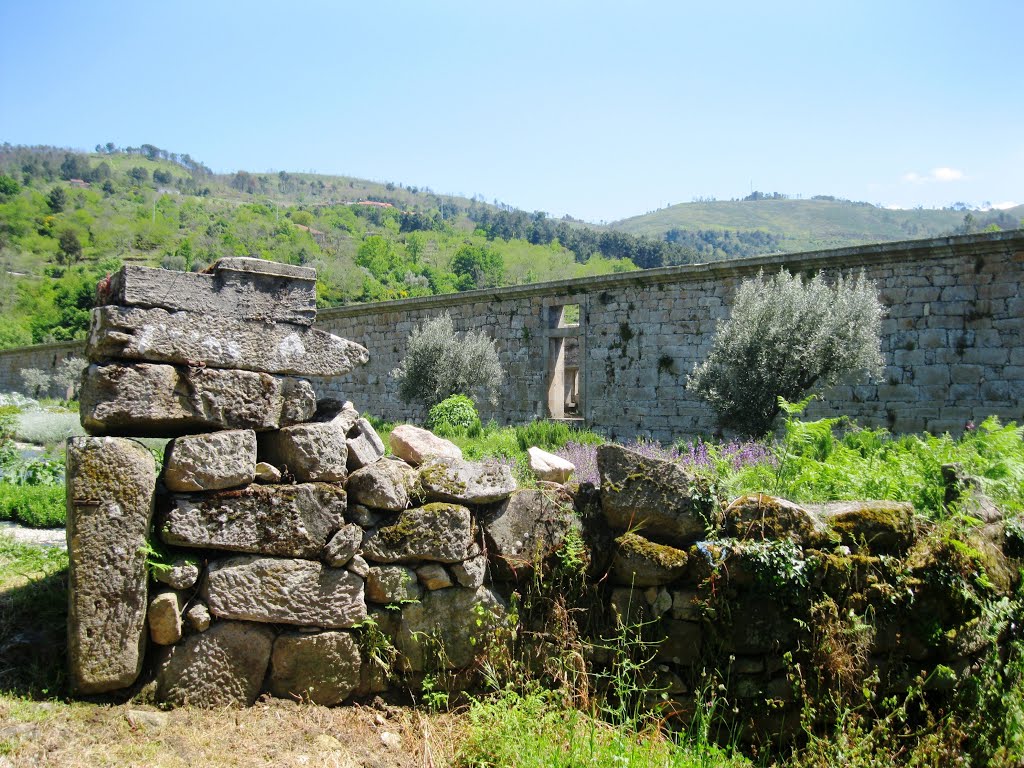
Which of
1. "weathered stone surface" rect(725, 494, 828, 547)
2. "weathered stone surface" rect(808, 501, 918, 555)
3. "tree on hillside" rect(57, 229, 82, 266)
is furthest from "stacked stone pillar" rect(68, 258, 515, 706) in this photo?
"tree on hillside" rect(57, 229, 82, 266)

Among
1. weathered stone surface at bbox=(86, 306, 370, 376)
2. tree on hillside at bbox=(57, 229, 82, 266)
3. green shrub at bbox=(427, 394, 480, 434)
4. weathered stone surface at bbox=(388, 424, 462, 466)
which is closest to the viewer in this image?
weathered stone surface at bbox=(86, 306, 370, 376)

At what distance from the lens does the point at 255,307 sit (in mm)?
3498

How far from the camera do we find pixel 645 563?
3604 mm

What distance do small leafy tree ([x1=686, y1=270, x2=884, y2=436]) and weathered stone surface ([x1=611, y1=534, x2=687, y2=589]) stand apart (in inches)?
280

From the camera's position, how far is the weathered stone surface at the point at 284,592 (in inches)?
128

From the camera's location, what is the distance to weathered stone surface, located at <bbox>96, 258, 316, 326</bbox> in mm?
3216

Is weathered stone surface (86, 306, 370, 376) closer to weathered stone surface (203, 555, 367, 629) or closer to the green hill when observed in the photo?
weathered stone surface (203, 555, 367, 629)

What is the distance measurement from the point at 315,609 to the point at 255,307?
154cm

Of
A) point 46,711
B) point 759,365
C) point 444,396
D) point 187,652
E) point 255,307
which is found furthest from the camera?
point 444,396

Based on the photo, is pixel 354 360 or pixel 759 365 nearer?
pixel 354 360

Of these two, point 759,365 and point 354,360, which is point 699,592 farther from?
point 759,365

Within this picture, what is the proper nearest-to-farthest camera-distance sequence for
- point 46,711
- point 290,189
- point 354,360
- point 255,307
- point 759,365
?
point 46,711 → point 255,307 → point 354,360 → point 759,365 → point 290,189

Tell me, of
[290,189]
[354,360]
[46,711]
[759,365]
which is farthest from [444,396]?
[290,189]

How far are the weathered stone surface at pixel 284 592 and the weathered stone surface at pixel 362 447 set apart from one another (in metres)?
0.57
